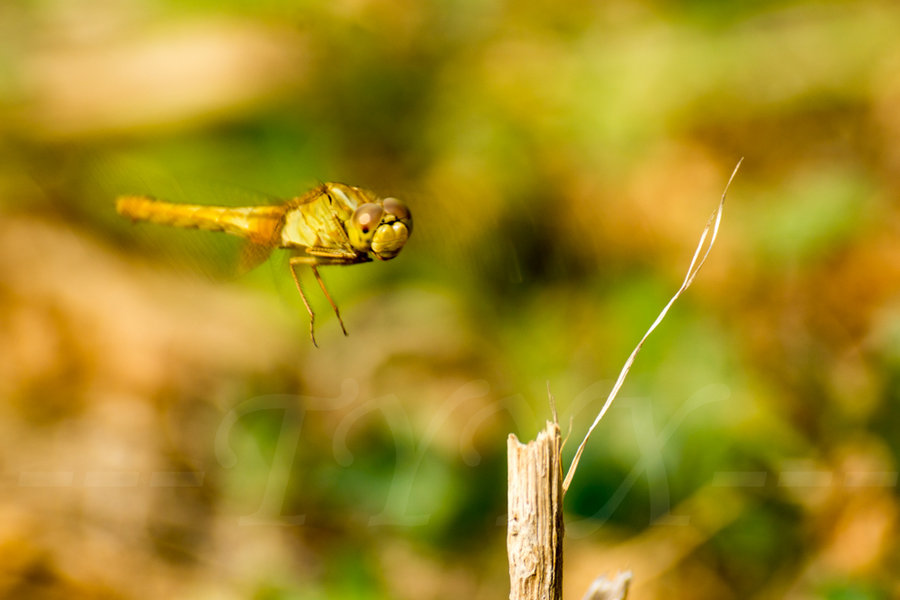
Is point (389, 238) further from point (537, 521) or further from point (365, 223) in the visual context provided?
point (537, 521)

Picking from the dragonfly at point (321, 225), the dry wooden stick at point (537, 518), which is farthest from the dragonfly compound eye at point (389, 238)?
the dry wooden stick at point (537, 518)

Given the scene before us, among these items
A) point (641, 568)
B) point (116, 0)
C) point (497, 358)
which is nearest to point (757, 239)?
point (497, 358)

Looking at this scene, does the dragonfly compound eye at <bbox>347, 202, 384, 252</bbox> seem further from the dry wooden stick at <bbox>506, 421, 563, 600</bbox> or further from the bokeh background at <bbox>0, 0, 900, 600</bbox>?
the dry wooden stick at <bbox>506, 421, 563, 600</bbox>

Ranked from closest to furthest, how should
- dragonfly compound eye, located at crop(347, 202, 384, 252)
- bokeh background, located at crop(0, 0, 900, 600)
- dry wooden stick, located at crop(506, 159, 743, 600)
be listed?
dry wooden stick, located at crop(506, 159, 743, 600) → dragonfly compound eye, located at crop(347, 202, 384, 252) → bokeh background, located at crop(0, 0, 900, 600)

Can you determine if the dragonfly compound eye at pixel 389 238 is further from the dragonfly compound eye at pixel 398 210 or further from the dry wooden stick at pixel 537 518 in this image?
the dry wooden stick at pixel 537 518

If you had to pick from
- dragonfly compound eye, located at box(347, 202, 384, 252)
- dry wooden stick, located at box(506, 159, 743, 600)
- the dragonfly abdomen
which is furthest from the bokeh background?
dry wooden stick, located at box(506, 159, 743, 600)

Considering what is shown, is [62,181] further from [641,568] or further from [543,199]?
[641,568]

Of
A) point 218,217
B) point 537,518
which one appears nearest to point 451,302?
point 218,217
